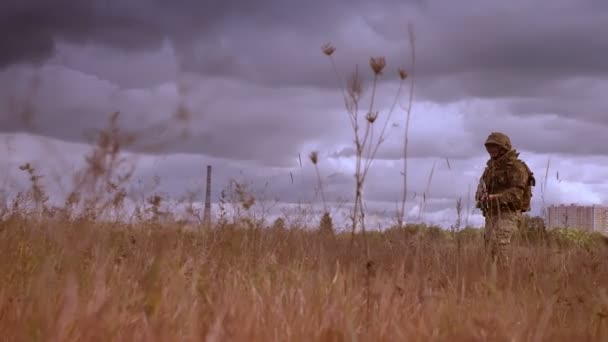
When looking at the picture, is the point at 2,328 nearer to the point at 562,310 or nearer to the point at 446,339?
the point at 446,339

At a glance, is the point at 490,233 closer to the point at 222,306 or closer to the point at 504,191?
the point at 504,191

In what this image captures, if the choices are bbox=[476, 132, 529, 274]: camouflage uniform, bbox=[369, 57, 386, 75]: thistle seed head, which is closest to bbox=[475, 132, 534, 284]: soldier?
bbox=[476, 132, 529, 274]: camouflage uniform

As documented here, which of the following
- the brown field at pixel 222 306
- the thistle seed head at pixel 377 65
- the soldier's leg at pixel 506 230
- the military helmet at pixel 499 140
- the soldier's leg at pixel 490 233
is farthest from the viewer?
the military helmet at pixel 499 140

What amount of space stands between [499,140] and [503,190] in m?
0.55

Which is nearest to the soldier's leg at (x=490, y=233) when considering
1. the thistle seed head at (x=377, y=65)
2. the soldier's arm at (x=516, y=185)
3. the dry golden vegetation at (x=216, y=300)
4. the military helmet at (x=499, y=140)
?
the soldier's arm at (x=516, y=185)

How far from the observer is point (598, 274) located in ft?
22.2

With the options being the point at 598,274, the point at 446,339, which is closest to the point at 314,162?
the point at 446,339

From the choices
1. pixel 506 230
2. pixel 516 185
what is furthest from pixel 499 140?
pixel 506 230

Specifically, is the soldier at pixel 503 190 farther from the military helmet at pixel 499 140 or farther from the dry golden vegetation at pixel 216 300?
the dry golden vegetation at pixel 216 300

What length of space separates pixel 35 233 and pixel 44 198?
1095 millimetres

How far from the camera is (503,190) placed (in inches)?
301

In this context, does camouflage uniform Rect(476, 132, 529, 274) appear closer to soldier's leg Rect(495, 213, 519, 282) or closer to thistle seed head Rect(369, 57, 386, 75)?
soldier's leg Rect(495, 213, 519, 282)

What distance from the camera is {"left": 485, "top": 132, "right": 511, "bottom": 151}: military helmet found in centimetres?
761

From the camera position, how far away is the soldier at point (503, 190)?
734 centimetres
